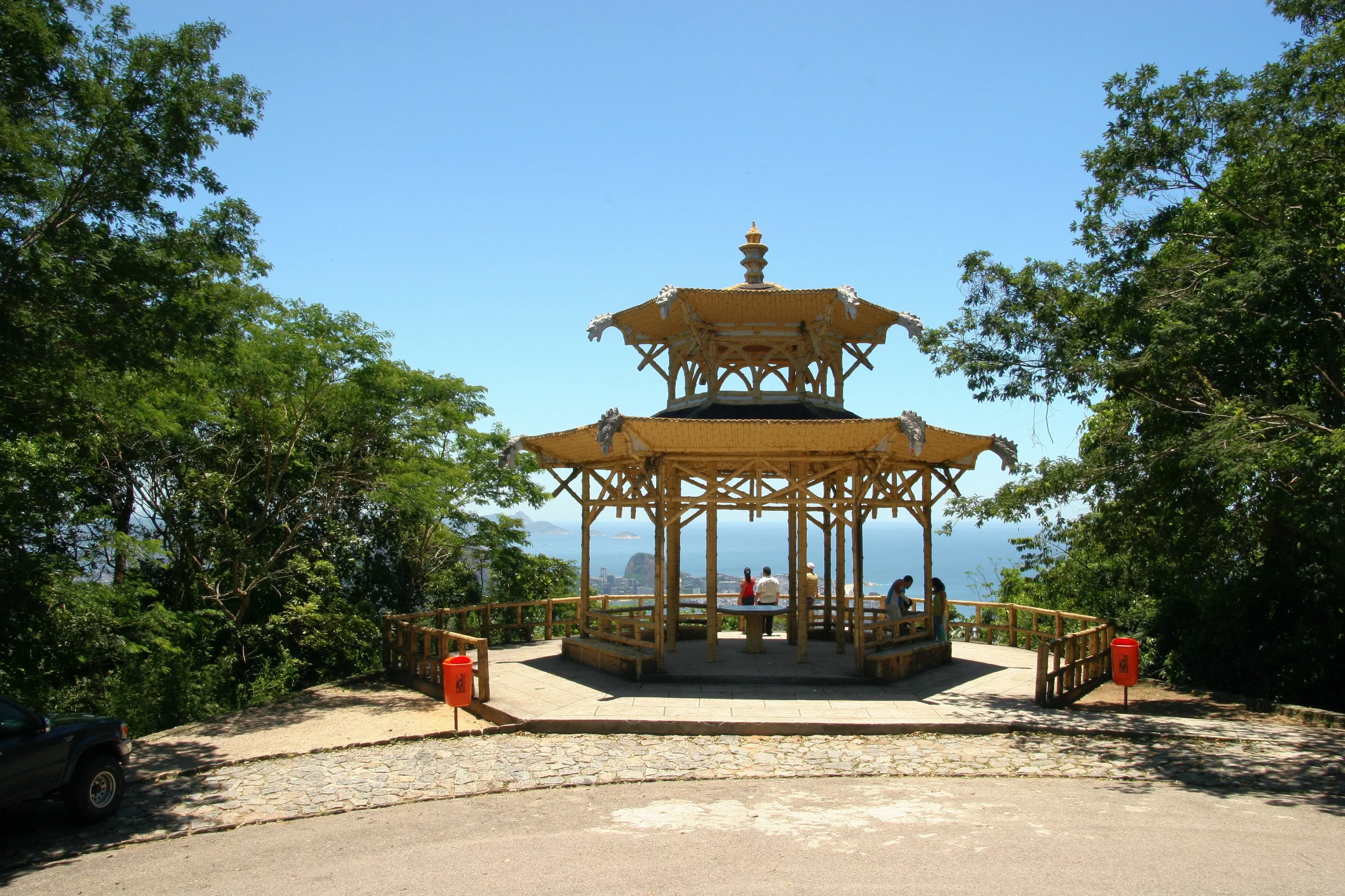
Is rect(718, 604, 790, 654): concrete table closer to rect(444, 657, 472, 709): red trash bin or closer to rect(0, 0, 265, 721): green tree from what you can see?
rect(444, 657, 472, 709): red trash bin

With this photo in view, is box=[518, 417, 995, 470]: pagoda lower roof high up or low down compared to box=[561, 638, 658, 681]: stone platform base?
up

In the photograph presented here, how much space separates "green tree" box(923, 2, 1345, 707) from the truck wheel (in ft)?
40.0

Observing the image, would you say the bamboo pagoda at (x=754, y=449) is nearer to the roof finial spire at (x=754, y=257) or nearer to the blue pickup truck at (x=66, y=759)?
the roof finial spire at (x=754, y=257)

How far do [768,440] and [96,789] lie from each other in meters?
9.26

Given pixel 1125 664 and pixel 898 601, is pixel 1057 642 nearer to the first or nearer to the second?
pixel 1125 664

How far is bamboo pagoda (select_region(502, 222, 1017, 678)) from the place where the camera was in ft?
43.7

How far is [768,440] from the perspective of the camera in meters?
13.3

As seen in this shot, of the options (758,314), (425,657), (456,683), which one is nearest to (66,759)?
(456,683)

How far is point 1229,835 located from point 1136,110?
10.8 meters

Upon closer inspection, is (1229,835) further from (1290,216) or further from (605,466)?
(605,466)

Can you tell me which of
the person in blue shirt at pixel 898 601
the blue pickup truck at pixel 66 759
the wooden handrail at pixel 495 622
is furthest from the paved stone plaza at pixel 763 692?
the blue pickup truck at pixel 66 759

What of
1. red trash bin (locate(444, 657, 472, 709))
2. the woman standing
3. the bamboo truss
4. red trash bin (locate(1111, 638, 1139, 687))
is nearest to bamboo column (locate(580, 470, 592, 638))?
the bamboo truss

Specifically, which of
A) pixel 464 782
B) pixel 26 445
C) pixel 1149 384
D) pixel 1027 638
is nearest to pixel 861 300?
pixel 1149 384

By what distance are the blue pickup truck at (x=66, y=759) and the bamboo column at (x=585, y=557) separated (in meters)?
8.17
